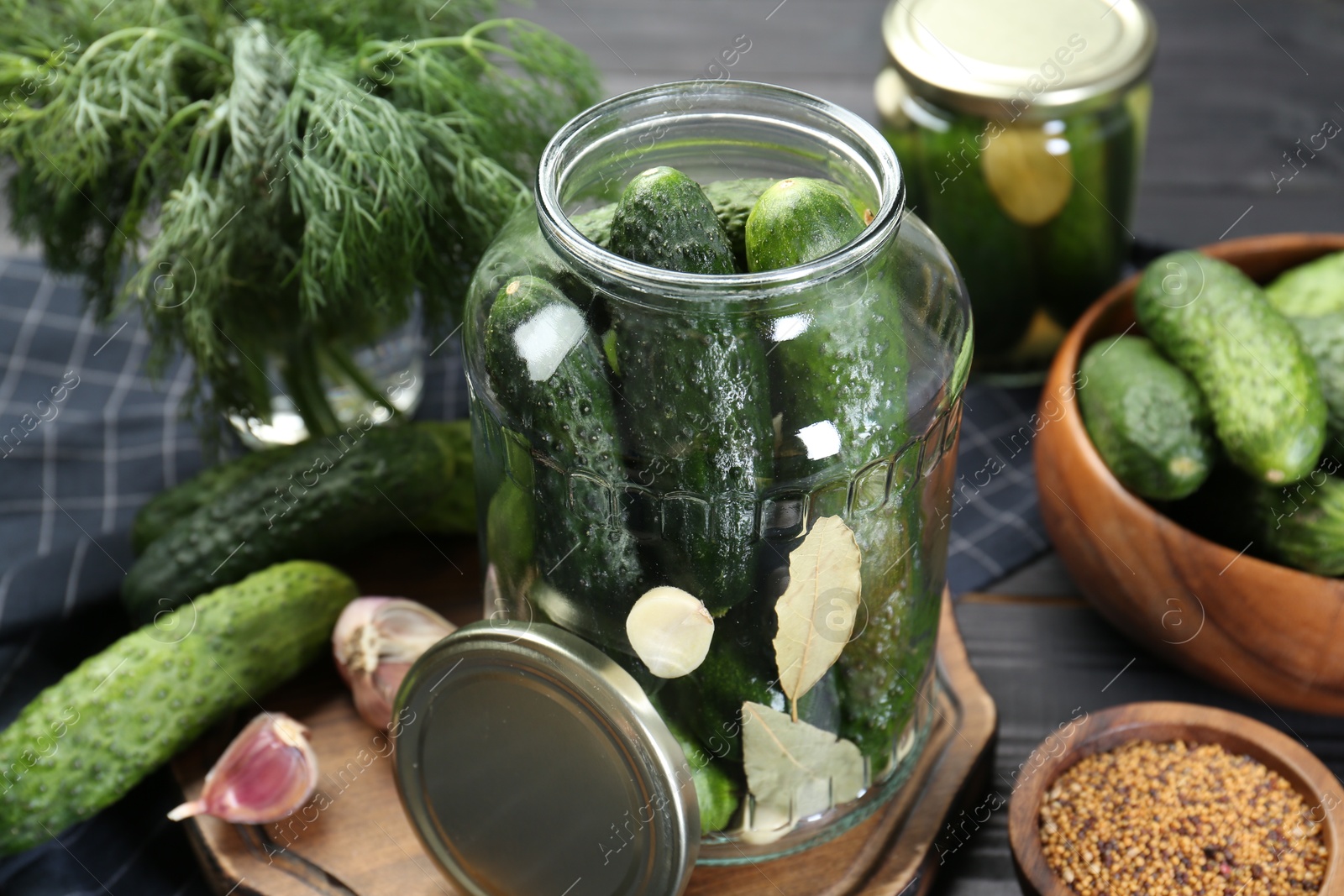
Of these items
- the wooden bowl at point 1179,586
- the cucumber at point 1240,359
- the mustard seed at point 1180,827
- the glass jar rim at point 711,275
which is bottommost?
the mustard seed at point 1180,827

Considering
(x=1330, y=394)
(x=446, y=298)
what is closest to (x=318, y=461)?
(x=446, y=298)

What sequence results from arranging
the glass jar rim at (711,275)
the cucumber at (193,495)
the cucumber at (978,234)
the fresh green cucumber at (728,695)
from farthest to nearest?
the cucumber at (978,234)
the cucumber at (193,495)
the fresh green cucumber at (728,695)
the glass jar rim at (711,275)

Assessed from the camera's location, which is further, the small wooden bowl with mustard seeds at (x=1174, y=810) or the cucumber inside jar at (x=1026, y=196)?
the cucumber inside jar at (x=1026, y=196)

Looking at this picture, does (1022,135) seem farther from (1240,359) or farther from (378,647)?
(378,647)

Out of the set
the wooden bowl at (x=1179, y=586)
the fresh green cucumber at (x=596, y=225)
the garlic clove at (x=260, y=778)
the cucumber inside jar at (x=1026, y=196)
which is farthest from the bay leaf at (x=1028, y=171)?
the garlic clove at (x=260, y=778)

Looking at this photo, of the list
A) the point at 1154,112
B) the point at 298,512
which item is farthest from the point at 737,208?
the point at 1154,112

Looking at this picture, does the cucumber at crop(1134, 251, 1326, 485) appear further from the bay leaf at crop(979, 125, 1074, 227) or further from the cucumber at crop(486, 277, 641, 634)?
the cucumber at crop(486, 277, 641, 634)

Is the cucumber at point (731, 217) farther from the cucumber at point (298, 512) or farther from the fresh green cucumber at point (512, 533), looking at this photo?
the cucumber at point (298, 512)

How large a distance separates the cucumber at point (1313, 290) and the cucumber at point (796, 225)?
1.80 feet

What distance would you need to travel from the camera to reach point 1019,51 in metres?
1.29

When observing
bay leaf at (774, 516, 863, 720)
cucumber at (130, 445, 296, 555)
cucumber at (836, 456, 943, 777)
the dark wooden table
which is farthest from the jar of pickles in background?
cucumber at (130, 445, 296, 555)

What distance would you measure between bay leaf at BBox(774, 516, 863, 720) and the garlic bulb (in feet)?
1.09

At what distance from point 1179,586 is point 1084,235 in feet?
1.47

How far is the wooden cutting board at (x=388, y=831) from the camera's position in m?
0.94
